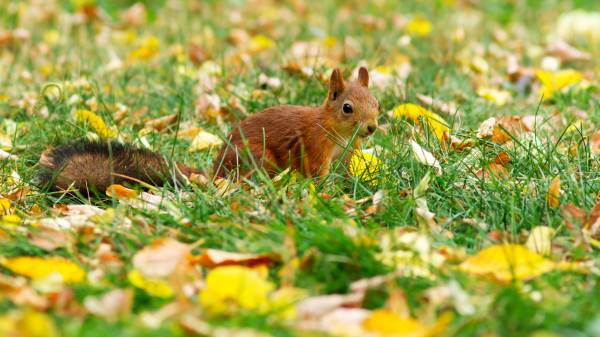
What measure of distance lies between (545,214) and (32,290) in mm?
1385

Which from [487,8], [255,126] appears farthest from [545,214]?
[487,8]

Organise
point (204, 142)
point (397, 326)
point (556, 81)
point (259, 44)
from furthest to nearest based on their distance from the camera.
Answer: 1. point (259, 44)
2. point (556, 81)
3. point (204, 142)
4. point (397, 326)

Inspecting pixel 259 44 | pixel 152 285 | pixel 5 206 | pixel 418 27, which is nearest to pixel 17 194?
pixel 5 206

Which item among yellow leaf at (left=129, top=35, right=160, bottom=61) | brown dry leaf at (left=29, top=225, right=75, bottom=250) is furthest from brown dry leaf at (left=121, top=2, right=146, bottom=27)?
brown dry leaf at (left=29, top=225, right=75, bottom=250)

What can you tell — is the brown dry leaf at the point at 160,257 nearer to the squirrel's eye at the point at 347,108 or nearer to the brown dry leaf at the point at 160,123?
the squirrel's eye at the point at 347,108

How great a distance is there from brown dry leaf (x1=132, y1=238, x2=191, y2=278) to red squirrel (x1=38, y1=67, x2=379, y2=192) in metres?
0.85

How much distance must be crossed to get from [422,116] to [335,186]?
1.91 feet

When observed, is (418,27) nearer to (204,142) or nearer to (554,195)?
(204,142)

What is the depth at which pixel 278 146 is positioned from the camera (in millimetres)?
3404

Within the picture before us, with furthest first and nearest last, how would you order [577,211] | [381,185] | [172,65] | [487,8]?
1. [487,8]
2. [172,65]
3. [381,185]
4. [577,211]

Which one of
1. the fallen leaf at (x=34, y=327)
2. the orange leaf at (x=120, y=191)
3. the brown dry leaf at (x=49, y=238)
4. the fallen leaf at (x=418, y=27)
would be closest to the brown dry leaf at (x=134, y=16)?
the fallen leaf at (x=418, y=27)

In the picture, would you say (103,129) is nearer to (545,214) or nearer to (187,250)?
(187,250)

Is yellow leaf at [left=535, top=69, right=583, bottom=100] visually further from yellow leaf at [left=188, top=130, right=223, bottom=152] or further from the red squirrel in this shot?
yellow leaf at [left=188, top=130, right=223, bottom=152]

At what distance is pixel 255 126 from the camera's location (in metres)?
3.44
